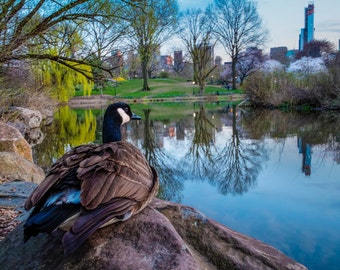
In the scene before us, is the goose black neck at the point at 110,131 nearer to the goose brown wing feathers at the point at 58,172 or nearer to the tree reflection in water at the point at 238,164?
the goose brown wing feathers at the point at 58,172

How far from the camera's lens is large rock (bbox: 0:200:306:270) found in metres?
2.23

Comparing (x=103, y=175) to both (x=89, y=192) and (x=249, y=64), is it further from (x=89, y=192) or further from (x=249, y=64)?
(x=249, y=64)

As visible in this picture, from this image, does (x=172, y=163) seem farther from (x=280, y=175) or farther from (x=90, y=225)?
(x=90, y=225)

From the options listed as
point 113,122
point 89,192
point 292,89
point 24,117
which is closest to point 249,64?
point 292,89

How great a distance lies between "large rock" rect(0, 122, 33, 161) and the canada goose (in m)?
6.62

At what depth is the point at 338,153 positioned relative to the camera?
36.6 feet

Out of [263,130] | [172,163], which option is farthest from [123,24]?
[263,130]

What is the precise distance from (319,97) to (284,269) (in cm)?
2461

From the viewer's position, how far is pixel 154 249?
233cm

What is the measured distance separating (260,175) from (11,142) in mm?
6652

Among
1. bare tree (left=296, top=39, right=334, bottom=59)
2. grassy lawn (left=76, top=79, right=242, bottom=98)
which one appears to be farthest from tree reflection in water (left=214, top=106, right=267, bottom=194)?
bare tree (left=296, top=39, right=334, bottom=59)

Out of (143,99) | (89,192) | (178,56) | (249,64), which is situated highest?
(178,56)

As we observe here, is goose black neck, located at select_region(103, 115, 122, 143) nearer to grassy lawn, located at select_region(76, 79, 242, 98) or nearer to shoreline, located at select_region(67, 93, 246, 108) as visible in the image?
shoreline, located at select_region(67, 93, 246, 108)

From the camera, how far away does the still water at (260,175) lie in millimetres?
5820
